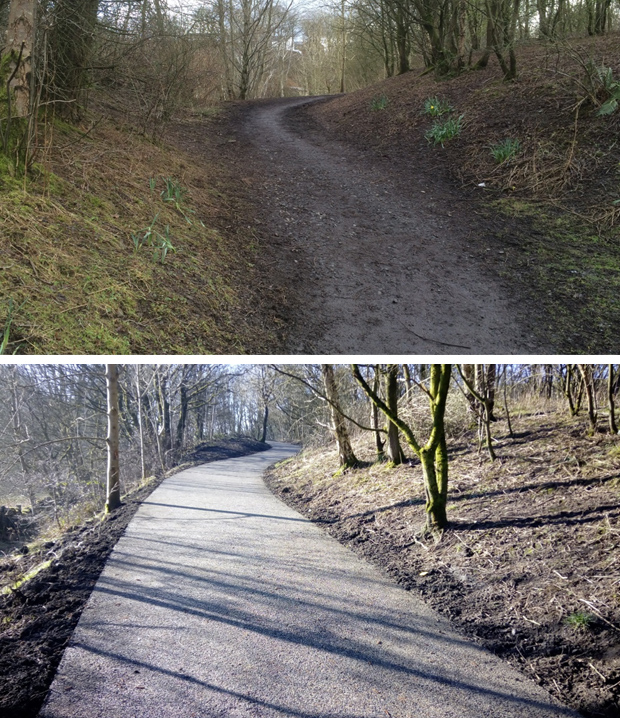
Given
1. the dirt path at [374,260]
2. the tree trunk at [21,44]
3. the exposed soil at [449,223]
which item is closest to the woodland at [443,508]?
the dirt path at [374,260]

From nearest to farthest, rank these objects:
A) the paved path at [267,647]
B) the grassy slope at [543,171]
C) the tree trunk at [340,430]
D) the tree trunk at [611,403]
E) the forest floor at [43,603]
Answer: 1. the paved path at [267,647]
2. the forest floor at [43,603]
3. the tree trunk at [611,403]
4. the grassy slope at [543,171]
5. the tree trunk at [340,430]

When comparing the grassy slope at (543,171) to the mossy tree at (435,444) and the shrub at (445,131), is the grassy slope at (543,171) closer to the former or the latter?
the shrub at (445,131)

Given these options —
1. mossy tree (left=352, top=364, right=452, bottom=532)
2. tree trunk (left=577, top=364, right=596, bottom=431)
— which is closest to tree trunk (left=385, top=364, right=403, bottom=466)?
mossy tree (left=352, top=364, right=452, bottom=532)

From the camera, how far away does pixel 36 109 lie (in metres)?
6.01

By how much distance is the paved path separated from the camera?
3469 millimetres

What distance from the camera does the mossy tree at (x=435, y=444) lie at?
581 centimetres

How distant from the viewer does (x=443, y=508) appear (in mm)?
5980

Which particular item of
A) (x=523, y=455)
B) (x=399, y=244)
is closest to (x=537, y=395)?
(x=523, y=455)

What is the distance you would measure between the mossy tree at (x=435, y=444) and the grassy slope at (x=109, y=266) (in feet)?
4.88

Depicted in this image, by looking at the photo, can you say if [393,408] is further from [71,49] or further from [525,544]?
[71,49]

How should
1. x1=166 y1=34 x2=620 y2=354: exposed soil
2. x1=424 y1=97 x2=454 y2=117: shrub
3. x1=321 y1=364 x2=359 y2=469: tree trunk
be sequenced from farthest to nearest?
x1=424 y1=97 x2=454 y2=117: shrub → x1=321 y1=364 x2=359 y2=469: tree trunk → x1=166 y1=34 x2=620 y2=354: exposed soil

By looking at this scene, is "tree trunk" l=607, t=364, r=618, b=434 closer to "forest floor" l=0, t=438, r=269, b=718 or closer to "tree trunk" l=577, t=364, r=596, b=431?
"tree trunk" l=577, t=364, r=596, b=431

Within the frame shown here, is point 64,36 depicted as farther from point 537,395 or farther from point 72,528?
point 537,395

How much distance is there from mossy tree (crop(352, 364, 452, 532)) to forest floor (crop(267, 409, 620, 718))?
8.2 inches
